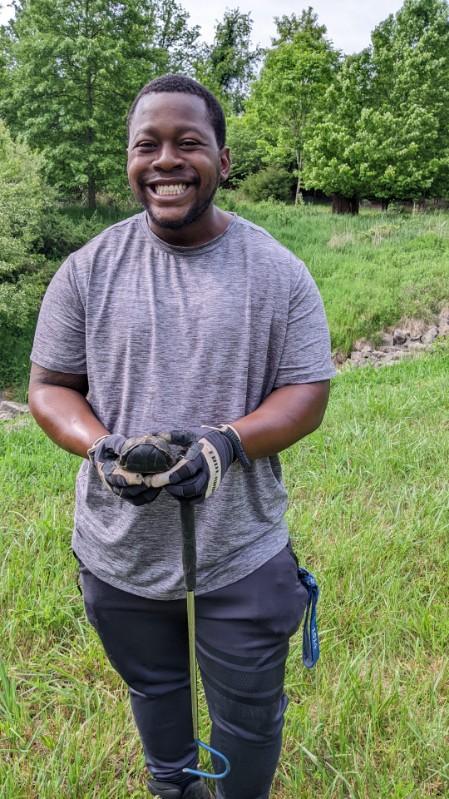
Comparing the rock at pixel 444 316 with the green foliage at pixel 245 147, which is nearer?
the rock at pixel 444 316

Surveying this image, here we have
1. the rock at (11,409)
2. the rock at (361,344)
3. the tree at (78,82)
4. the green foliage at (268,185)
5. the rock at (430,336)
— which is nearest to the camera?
the rock at (11,409)

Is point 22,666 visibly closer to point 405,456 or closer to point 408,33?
point 405,456

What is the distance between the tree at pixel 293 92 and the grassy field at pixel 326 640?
81.5 ft

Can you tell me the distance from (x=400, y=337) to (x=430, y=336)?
534 millimetres

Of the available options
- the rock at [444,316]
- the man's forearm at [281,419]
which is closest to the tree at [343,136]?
the rock at [444,316]

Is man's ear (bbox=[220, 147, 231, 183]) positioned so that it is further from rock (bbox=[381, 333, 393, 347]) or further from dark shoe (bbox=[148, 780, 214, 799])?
rock (bbox=[381, 333, 393, 347])

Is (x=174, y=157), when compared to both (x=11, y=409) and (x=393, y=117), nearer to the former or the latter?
(x=11, y=409)

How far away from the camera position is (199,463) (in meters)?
1.20

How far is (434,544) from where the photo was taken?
305cm

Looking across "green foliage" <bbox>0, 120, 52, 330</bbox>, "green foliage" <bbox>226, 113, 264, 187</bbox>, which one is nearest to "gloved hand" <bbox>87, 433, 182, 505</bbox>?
"green foliage" <bbox>0, 120, 52, 330</bbox>

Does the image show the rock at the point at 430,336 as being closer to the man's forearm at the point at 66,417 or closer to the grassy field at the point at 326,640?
the grassy field at the point at 326,640

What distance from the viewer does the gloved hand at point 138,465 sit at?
3.84ft

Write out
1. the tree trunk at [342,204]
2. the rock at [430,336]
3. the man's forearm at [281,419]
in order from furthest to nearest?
the tree trunk at [342,204] < the rock at [430,336] < the man's forearm at [281,419]

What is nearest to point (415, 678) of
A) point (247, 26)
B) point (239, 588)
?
point (239, 588)
